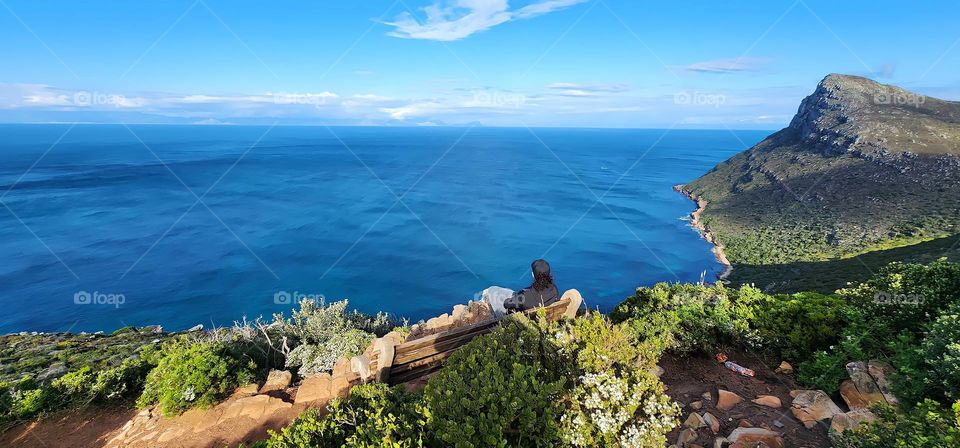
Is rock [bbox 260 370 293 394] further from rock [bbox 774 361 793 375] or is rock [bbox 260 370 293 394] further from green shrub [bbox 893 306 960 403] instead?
green shrub [bbox 893 306 960 403]

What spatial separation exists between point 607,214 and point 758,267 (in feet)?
135

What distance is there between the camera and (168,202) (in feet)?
271

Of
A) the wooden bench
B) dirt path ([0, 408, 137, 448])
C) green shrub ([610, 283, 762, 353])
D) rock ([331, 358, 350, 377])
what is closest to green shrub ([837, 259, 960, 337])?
green shrub ([610, 283, 762, 353])

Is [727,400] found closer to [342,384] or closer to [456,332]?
[456,332]

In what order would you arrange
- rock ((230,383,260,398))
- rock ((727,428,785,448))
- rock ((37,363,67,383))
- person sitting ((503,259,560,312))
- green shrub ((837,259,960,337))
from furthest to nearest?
rock ((37,363,67,383)) → person sitting ((503,259,560,312)) → rock ((230,383,260,398)) → green shrub ((837,259,960,337)) → rock ((727,428,785,448))

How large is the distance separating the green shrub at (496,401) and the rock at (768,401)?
2.69m

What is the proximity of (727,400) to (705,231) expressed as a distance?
245ft

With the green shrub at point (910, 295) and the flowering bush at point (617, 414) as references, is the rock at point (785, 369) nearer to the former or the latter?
the green shrub at point (910, 295)

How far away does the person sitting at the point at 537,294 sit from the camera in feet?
24.8

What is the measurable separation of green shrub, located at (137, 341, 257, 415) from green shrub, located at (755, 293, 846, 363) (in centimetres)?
915

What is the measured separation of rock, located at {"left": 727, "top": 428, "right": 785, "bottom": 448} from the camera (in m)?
4.21

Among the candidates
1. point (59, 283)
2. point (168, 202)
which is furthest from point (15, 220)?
point (59, 283)

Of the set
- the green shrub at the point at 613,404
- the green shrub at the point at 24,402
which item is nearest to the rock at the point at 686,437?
the green shrub at the point at 613,404

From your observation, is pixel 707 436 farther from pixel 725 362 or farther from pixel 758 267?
pixel 758 267
